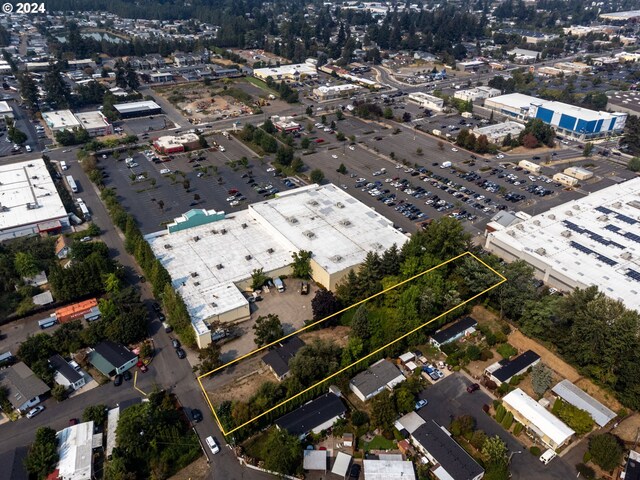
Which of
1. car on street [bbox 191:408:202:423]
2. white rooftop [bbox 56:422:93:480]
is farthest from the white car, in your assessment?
white rooftop [bbox 56:422:93:480]

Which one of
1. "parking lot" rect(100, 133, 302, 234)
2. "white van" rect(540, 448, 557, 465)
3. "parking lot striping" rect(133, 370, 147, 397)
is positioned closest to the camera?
"white van" rect(540, 448, 557, 465)

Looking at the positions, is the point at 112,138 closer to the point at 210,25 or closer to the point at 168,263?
the point at 168,263

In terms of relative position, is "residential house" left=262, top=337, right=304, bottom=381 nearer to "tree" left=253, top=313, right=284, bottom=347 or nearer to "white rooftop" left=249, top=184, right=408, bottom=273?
"tree" left=253, top=313, right=284, bottom=347

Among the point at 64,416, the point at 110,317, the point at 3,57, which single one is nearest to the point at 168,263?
the point at 110,317

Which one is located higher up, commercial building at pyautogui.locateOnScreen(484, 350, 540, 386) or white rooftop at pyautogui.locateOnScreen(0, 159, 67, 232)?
white rooftop at pyautogui.locateOnScreen(0, 159, 67, 232)

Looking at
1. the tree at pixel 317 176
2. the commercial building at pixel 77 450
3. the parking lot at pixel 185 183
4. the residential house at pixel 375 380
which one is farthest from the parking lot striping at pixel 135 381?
the tree at pixel 317 176

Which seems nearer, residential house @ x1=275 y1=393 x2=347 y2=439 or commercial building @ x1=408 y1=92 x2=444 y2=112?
residential house @ x1=275 y1=393 x2=347 y2=439
